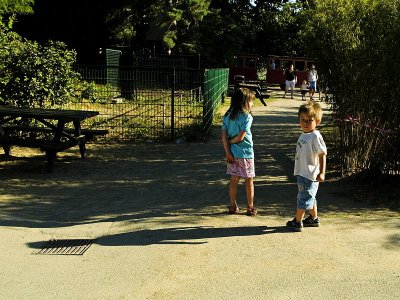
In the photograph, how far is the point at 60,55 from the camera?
11633mm

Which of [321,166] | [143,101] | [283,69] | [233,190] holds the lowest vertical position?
[233,190]

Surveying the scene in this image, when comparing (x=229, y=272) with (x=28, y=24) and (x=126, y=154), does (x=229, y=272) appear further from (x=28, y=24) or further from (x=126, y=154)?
(x=28, y=24)

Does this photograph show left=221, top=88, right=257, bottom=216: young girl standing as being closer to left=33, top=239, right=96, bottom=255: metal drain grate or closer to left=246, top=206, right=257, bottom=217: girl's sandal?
left=246, top=206, right=257, bottom=217: girl's sandal

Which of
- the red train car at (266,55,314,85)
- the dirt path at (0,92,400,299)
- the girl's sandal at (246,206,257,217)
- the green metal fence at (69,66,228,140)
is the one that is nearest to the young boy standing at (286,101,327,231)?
the dirt path at (0,92,400,299)

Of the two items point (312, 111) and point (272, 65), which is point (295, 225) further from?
point (272, 65)

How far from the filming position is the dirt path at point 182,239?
13.5 ft

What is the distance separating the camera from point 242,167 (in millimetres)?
6008

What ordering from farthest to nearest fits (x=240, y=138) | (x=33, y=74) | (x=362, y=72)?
(x=33, y=74), (x=362, y=72), (x=240, y=138)

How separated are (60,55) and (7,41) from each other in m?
1.18

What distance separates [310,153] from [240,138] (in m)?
0.88

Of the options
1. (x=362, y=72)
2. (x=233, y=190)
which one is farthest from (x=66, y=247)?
(x=362, y=72)

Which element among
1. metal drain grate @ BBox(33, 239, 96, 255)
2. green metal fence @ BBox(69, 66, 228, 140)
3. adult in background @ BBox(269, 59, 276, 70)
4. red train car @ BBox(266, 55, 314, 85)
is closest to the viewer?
metal drain grate @ BBox(33, 239, 96, 255)

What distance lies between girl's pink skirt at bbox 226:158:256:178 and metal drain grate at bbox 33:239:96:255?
1.88m

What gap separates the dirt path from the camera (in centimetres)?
411
